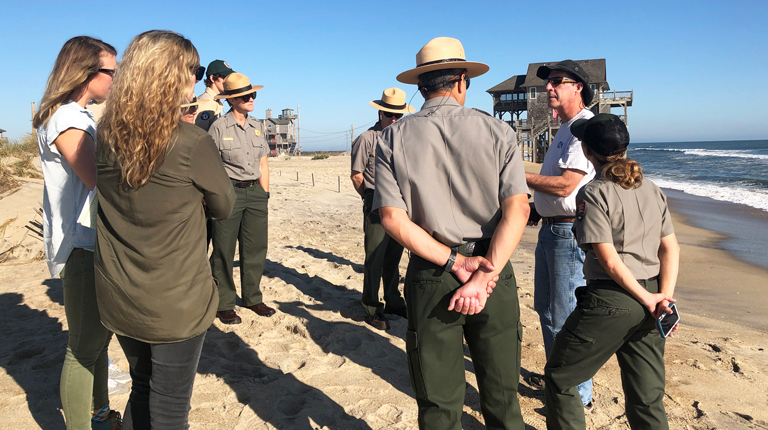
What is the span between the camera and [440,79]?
2000 mm

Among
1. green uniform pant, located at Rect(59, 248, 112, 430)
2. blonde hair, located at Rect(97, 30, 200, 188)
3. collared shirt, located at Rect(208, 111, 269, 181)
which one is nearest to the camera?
blonde hair, located at Rect(97, 30, 200, 188)

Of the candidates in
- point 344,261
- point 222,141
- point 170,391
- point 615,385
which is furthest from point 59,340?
point 615,385

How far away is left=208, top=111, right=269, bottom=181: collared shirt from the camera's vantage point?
14.0ft

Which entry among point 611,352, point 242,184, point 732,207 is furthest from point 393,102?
point 732,207

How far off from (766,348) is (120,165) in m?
4.84

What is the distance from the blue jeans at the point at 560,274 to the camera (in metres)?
2.85

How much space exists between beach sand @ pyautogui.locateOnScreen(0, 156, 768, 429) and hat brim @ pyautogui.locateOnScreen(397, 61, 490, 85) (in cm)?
191

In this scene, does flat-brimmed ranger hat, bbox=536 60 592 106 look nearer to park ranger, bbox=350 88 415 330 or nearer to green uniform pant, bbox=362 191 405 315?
park ranger, bbox=350 88 415 330

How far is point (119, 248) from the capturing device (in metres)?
1.75

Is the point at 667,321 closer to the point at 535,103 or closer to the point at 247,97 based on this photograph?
the point at 247,97

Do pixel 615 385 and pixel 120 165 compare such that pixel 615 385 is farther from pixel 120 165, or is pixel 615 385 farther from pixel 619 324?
pixel 120 165

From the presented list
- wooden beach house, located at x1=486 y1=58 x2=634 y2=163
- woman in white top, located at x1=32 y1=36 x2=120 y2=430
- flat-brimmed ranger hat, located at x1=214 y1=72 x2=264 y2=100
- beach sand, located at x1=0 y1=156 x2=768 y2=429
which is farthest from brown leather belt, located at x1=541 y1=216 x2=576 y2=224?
wooden beach house, located at x1=486 y1=58 x2=634 y2=163

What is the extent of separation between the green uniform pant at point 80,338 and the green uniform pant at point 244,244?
2.08 meters

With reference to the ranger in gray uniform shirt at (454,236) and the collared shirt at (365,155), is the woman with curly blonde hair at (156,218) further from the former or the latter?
the collared shirt at (365,155)
